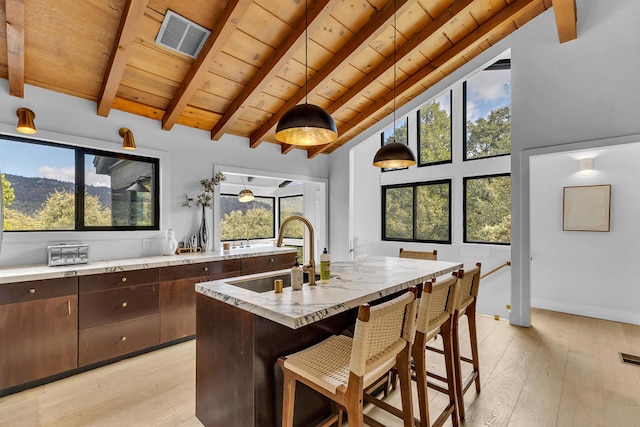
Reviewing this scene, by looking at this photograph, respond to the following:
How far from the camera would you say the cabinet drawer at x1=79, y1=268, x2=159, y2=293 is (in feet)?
8.58

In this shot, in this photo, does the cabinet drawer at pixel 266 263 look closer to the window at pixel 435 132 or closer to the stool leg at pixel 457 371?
the stool leg at pixel 457 371

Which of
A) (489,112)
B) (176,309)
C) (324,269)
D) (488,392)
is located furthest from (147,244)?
(489,112)

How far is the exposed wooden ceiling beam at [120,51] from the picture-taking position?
2.15 metres

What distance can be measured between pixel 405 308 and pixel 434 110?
4636mm

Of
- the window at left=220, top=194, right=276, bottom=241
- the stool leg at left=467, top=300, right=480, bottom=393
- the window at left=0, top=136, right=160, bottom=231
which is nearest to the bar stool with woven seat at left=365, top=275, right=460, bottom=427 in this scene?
the stool leg at left=467, top=300, right=480, bottom=393

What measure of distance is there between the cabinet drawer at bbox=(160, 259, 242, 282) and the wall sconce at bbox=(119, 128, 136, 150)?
135 centimetres

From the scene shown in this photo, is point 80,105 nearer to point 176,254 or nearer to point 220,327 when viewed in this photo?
point 176,254

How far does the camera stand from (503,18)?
338cm

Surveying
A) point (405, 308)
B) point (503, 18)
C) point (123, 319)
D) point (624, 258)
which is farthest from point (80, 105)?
point (624, 258)

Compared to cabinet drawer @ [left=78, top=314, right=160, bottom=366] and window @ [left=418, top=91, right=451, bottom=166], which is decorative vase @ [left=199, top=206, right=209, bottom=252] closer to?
cabinet drawer @ [left=78, top=314, right=160, bottom=366]

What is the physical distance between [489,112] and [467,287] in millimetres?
3667

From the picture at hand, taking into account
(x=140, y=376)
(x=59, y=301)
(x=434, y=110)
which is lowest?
(x=140, y=376)

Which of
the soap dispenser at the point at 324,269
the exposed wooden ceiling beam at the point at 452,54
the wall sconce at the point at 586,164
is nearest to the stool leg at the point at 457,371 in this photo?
the soap dispenser at the point at 324,269

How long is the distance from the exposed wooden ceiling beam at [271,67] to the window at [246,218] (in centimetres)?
305
